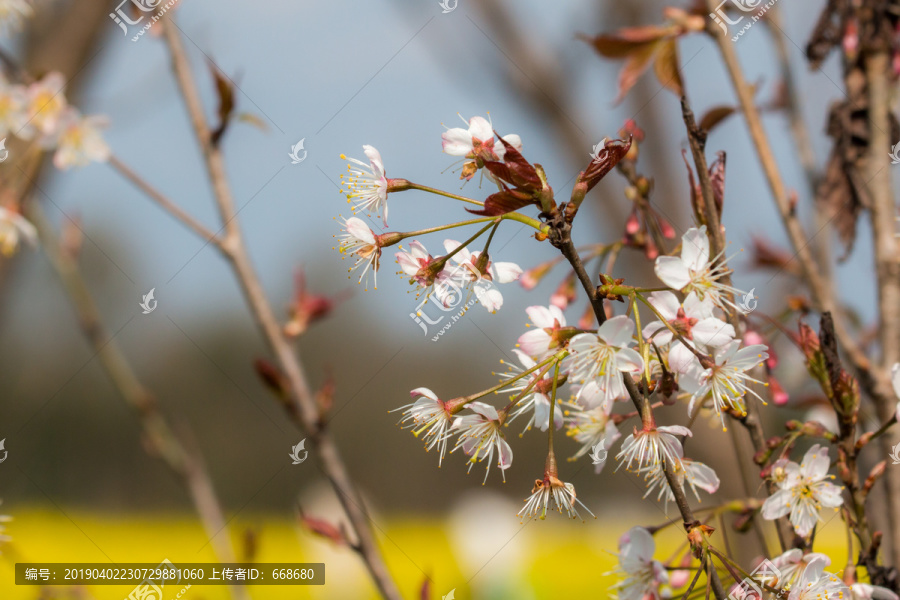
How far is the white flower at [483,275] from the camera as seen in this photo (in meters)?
0.55

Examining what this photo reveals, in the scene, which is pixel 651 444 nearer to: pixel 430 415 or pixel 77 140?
pixel 430 415

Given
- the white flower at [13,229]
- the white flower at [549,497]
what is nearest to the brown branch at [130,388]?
the white flower at [13,229]

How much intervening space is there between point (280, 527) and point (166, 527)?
7.48 ft

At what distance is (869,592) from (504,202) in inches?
18.6

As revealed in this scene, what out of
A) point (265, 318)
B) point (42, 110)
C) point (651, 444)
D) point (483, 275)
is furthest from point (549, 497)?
point (42, 110)

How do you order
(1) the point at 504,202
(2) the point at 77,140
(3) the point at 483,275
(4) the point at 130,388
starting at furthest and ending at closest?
(2) the point at 77,140, (4) the point at 130,388, (3) the point at 483,275, (1) the point at 504,202

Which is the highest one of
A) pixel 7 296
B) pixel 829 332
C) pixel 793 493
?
pixel 7 296

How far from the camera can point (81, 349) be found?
11.1 metres

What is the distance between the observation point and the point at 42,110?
4.46 ft

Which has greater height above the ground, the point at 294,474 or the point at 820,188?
the point at 294,474

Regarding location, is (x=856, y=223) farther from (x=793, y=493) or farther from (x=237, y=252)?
(x=237, y=252)

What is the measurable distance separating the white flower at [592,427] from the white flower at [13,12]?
1.43 metres

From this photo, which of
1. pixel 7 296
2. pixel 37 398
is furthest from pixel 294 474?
pixel 7 296

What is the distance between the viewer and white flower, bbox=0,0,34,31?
51.6 inches
